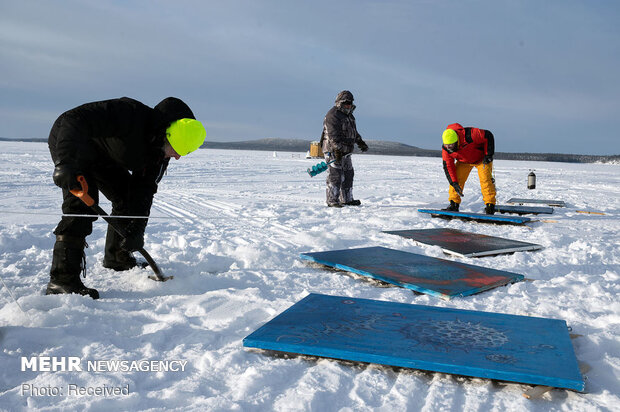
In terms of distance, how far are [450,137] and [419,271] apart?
12.0 feet

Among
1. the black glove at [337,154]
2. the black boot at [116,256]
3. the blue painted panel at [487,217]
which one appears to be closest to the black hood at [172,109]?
the black boot at [116,256]

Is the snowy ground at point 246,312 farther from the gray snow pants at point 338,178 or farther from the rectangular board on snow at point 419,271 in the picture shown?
the gray snow pants at point 338,178

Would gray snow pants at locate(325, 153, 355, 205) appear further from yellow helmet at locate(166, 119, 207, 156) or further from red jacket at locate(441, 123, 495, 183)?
yellow helmet at locate(166, 119, 207, 156)

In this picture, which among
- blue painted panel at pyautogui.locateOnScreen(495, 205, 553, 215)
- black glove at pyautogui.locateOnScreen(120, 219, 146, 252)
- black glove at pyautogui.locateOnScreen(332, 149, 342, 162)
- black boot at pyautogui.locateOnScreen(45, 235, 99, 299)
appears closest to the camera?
black boot at pyautogui.locateOnScreen(45, 235, 99, 299)

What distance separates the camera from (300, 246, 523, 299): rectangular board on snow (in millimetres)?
2986

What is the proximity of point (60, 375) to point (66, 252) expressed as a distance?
3.84 feet

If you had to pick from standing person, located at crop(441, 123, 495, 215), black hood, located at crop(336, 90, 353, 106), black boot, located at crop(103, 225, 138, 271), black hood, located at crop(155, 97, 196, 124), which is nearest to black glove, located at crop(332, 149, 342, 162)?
black hood, located at crop(336, 90, 353, 106)

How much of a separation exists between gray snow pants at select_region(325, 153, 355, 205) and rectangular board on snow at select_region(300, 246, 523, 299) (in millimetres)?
3392

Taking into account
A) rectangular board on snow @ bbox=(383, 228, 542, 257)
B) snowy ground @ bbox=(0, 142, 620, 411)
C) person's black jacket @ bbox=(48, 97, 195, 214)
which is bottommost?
snowy ground @ bbox=(0, 142, 620, 411)

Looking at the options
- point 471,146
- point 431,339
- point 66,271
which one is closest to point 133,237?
point 66,271

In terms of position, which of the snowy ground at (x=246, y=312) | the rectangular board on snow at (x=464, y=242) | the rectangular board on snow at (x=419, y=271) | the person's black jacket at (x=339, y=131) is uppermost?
the person's black jacket at (x=339, y=131)

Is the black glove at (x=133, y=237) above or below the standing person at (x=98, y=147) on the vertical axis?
below

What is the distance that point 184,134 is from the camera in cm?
273

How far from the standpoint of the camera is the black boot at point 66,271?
8.93ft
